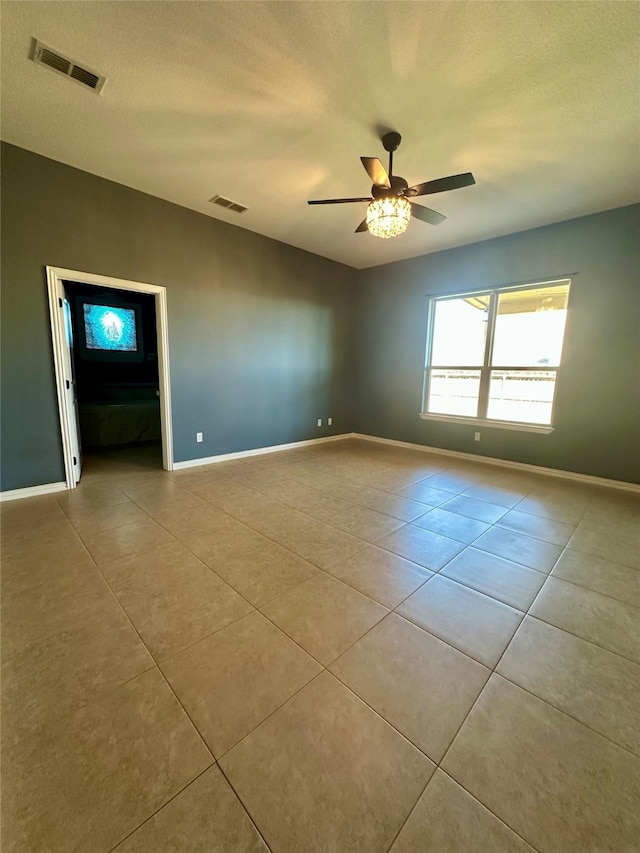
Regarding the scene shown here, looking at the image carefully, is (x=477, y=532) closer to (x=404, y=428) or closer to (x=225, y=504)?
(x=225, y=504)

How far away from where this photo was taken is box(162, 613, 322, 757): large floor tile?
46.9 inches

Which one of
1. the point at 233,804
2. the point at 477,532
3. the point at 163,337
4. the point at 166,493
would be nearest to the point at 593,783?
the point at 233,804

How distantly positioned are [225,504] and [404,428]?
3.53m

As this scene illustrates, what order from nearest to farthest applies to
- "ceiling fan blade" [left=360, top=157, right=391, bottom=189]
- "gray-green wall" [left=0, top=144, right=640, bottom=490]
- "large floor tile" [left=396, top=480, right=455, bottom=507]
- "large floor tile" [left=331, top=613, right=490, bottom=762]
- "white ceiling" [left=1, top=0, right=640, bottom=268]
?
"large floor tile" [left=331, top=613, right=490, bottom=762]
"white ceiling" [left=1, top=0, right=640, bottom=268]
"ceiling fan blade" [left=360, top=157, right=391, bottom=189]
"gray-green wall" [left=0, top=144, right=640, bottom=490]
"large floor tile" [left=396, top=480, right=455, bottom=507]

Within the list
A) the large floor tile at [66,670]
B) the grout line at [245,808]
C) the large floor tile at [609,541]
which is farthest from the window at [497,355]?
the large floor tile at [66,670]

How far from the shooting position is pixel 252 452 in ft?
16.0

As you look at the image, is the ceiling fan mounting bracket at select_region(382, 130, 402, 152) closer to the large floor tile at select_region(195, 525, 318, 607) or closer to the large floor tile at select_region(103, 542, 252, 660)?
the large floor tile at select_region(195, 525, 318, 607)

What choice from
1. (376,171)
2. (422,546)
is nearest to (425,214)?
(376,171)

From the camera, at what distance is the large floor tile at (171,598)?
159 centimetres

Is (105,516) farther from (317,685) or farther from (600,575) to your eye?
(600,575)

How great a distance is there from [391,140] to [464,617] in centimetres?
330

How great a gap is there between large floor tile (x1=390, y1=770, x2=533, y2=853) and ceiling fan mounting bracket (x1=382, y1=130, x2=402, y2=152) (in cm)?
363

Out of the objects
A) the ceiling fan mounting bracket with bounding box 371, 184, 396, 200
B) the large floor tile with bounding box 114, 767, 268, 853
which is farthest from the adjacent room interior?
the ceiling fan mounting bracket with bounding box 371, 184, 396, 200

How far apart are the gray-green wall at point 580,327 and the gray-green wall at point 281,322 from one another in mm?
15
